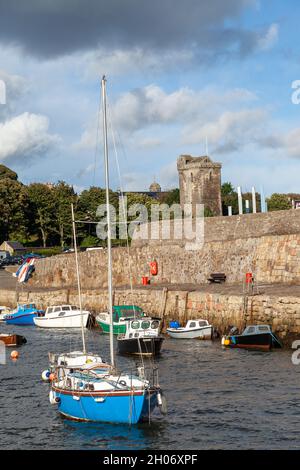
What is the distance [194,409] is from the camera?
2681 centimetres

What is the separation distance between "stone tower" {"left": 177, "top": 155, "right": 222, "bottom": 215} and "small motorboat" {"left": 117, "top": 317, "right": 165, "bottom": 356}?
38.3 meters

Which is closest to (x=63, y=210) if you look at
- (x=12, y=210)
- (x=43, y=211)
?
(x=43, y=211)

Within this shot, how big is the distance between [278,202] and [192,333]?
68.8m

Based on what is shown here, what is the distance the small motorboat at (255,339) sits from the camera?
123 feet

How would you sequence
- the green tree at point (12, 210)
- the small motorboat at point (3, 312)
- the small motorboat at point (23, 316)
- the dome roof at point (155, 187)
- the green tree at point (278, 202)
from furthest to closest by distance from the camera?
the dome roof at point (155, 187) < the green tree at point (278, 202) < the green tree at point (12, 210) < the small motorboat at point (3, 312) < the small motorboat at point (23, 316)

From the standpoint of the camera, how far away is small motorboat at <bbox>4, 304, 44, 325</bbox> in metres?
56.3

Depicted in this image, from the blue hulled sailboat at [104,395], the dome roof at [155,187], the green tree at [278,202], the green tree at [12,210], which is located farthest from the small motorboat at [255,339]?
the dome roof at [155,187]

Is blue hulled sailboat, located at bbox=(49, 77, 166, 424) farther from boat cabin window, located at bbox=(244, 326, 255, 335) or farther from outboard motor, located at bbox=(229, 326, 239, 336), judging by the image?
outboard motor, located at bbox=(229, 326, 239, 336)

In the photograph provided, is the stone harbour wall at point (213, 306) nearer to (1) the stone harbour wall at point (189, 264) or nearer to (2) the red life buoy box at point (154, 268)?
(1) the stone harbour wall at point (189, 264)

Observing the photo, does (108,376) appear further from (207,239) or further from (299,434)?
(207,239)

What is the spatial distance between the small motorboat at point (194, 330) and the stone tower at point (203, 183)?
34829mm

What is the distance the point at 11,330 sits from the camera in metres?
53.0

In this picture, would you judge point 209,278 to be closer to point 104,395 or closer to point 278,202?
point 104,395

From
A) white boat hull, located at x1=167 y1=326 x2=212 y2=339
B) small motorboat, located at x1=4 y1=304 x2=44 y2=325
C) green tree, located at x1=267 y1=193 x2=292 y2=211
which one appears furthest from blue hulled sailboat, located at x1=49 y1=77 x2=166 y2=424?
green tree, located at x1=267 y1=193 x2=292 y2=211
